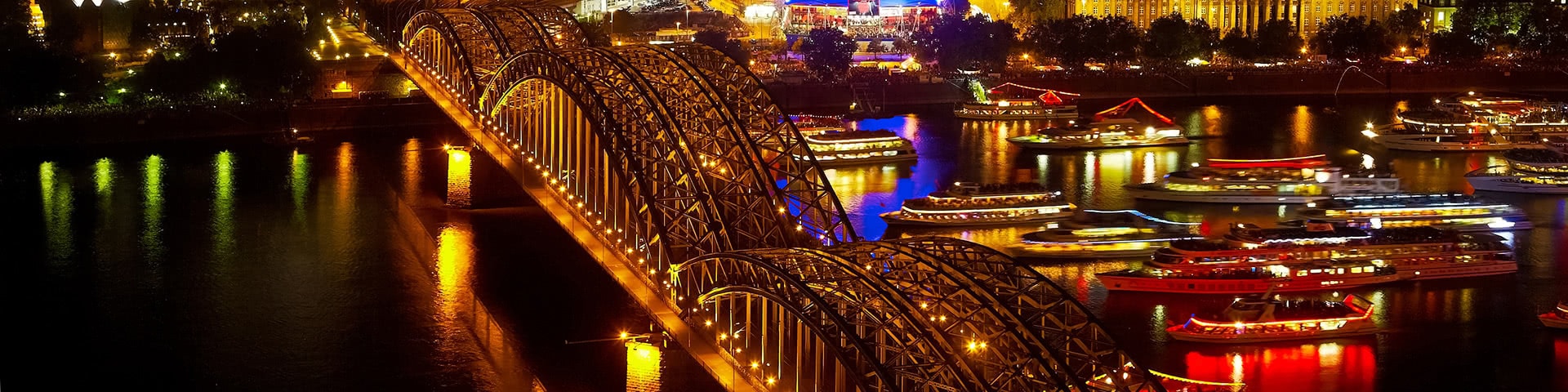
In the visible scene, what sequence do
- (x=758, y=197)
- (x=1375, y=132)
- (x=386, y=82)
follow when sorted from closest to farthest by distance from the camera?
(x=758, y=197) < (x=1375, y=132) < (x=386, y=82)

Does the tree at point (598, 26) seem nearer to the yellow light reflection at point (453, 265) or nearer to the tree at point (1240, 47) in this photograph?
the tree at point (1240, 47)

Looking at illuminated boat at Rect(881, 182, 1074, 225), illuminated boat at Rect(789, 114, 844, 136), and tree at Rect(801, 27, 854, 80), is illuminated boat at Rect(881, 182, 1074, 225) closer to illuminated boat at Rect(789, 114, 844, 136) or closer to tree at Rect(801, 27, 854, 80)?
illuminated boat at Rect(789, 114, 844, 136)

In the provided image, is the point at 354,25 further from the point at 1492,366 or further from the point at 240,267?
the point at 1492,366

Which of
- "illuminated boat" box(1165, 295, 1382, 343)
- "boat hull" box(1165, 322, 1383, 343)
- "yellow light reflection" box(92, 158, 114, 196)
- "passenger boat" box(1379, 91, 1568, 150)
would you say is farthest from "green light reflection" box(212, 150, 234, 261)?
"passenger boat" box(1379, 91, 1568, 150)

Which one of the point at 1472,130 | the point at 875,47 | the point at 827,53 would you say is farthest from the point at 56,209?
the point at 875,47

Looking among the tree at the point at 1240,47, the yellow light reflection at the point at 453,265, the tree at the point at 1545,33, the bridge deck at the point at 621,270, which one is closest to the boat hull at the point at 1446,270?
the bridge deck at the point at 621,270

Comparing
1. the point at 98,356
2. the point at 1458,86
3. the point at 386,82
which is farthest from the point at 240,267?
the point at 1458,86

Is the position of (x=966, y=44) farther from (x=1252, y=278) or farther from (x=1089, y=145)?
(x=1252, y=278)
